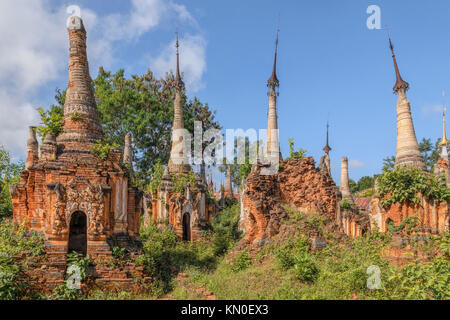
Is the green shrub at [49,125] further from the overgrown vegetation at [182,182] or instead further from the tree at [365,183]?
the tree at [365,183]

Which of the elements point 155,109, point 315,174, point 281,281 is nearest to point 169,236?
point 315,174

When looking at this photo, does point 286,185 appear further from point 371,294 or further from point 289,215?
point 371,294

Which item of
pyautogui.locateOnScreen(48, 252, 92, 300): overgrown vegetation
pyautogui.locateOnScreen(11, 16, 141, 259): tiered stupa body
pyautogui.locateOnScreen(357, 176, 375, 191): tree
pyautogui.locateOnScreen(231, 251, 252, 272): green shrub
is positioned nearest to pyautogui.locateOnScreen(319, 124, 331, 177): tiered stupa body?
pyautogui.locateOnScreen(231, 251, 252, 272): green shrub

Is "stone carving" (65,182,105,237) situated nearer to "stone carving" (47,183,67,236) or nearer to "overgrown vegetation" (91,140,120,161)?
"stone carving" (47,183,67,236)

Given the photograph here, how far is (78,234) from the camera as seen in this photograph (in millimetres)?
13234

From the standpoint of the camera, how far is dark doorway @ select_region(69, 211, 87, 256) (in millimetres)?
12804

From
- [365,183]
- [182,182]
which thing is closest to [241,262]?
[182,182]

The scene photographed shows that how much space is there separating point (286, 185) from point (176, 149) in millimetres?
9229

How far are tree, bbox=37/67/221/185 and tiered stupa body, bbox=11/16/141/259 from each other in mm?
17463

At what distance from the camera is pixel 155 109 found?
32562mm

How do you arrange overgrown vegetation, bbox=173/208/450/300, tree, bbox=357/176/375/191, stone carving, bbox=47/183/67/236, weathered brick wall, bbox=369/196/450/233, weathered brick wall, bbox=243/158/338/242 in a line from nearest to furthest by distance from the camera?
overgrown vegetation, bbox=173/208/450/300, stone carving, bbox=47/183/67/236, weathered brick wall, bbox=369/196/450/233, weathered brick wall, bbox=243/158/338/242, tree, bbox=357/176/375/191

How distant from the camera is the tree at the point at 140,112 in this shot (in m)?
31.1

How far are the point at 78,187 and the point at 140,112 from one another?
20479 mm

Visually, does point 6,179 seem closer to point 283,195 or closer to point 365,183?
point 283,195
